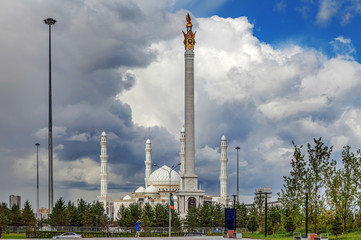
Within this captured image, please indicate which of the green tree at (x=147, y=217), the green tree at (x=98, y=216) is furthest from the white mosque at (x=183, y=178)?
the green tree at (x=98, y=216)

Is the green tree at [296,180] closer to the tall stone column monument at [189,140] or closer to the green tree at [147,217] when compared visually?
the green tree at [147,217]

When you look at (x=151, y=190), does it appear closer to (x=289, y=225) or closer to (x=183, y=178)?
(x=183, y=178)

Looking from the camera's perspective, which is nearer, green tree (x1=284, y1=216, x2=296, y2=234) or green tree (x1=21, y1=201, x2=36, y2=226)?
green tree (x1=284, y1=216, x2=296, y2=234)

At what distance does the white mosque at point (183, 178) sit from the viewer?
120 metres

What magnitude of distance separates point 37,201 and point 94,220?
956 cm

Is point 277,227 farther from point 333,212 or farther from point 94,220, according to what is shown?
point 94,220

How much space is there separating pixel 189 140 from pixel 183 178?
8.60 m

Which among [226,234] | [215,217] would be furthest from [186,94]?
[226,234]

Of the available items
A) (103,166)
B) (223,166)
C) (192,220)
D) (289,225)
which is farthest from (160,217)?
(103,166)

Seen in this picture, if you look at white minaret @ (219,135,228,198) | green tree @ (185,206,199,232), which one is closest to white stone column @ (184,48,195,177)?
white minaret @ (219,135,228,198)

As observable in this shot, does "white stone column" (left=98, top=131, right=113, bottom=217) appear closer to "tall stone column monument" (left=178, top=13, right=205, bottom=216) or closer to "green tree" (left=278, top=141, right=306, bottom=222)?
"tall stone column monument" (left=178, top=13, right=205, bottom=216)

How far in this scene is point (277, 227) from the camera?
67375mm

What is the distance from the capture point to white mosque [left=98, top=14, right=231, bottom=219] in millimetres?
120231

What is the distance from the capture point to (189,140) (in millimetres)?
121125
